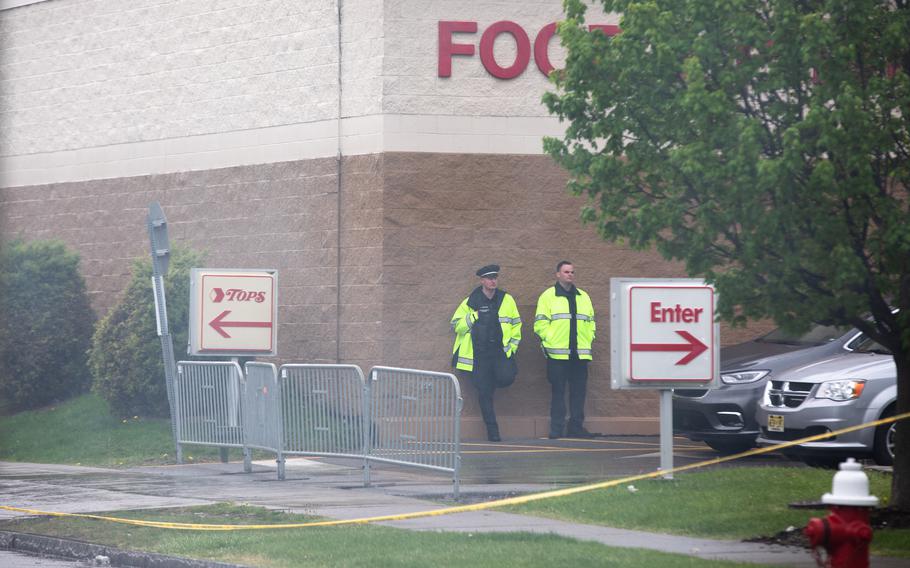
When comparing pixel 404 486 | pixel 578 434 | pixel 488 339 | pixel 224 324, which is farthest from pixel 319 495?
pixel 578 434

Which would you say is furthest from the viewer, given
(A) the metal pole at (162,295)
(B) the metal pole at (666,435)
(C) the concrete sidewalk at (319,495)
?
(A) the metal pole at (162,295)

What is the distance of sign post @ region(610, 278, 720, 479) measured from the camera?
13.1 meters

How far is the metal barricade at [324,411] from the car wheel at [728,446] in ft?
13.3

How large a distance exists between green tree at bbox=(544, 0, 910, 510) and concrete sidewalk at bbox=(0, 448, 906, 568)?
1.73 metres

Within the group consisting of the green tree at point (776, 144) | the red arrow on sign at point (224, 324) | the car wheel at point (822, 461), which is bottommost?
the car wheel at point (822, 461)

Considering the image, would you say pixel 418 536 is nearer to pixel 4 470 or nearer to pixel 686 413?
pixel 686 413

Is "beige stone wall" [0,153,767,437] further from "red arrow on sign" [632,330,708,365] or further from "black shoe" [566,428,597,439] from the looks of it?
"red arrow on sign" [632,330,708,365]

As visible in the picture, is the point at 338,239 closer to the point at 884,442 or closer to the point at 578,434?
the point at 578,434

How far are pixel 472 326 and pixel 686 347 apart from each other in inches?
231

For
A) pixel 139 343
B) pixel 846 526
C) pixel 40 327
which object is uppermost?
pixel 40 327

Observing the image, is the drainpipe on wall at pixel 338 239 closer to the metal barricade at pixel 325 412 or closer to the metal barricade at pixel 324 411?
the metal barricade at pixel 325 412

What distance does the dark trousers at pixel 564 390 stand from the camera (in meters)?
18.9

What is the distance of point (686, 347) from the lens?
43.4ft

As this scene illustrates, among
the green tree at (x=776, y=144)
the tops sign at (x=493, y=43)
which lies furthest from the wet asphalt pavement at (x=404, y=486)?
the tops sign at (x=493, y=43)
